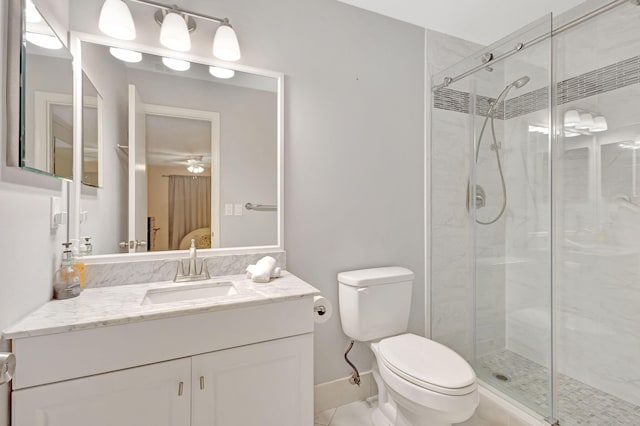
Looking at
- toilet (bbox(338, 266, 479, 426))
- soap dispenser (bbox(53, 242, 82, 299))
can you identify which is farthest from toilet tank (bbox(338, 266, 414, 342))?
soap dispenser (bbox(53, 242, 82, 299))

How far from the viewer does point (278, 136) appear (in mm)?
1672

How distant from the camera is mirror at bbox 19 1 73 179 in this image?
2.97ft

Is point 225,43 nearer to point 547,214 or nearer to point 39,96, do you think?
point 39,96

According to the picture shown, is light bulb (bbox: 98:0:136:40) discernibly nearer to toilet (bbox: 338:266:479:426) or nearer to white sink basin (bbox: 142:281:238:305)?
white sink basin (bbox: 142:281:238:305)

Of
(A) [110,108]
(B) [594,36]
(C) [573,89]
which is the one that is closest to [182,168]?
(A) [110,108]

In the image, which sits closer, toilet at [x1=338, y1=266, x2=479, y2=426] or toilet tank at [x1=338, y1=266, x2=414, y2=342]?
toilet at [x1=338, y1=266, x2=479, y2=426]

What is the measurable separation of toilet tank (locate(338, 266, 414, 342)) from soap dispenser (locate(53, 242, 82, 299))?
1.22m

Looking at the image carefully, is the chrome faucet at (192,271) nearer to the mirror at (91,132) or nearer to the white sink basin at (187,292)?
the white sink basin at (187,292)

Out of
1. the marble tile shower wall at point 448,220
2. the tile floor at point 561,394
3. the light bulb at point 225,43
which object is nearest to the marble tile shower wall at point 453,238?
the marble tile shower wall at point 448,220

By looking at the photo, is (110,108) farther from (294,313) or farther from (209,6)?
(294,313)

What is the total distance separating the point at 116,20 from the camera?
1.32m

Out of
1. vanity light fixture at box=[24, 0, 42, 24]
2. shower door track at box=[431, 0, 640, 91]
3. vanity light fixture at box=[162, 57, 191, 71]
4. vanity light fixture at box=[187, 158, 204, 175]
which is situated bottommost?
vanity light fixture at box=[187, 158, 204, 175]

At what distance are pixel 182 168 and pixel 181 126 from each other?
204 mm

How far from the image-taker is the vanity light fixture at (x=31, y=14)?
3.00ft
